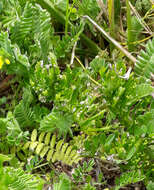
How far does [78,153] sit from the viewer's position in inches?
59.6

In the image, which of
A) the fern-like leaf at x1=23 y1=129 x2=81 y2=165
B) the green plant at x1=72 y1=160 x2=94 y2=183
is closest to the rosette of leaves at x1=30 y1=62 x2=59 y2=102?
the fern-like leaf at x1=23 y1=129 x2=81 y2=165

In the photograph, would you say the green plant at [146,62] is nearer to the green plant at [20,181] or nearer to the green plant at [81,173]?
the green plant at [81,173]

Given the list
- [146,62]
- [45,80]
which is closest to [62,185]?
[45,80]

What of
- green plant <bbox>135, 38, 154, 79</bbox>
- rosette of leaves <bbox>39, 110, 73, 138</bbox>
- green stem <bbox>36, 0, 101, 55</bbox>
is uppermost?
green stem <bbox>36, 0, 101, 55</bbox>

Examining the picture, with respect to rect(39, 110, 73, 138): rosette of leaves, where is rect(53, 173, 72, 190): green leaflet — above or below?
below

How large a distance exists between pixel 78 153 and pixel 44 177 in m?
0.23

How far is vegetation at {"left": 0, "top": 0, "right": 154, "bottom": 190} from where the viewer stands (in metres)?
1.40

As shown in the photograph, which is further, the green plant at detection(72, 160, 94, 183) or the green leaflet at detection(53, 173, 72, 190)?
the green plant at detection(72, 160, 94, 183)

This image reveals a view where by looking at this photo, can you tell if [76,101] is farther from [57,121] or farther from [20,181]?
[20,181]

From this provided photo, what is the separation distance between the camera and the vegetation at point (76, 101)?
4.58 ft

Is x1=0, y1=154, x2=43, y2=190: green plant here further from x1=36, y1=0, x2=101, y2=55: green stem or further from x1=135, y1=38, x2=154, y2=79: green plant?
x1=36, y1=0, x2=101, y2=55: green stem

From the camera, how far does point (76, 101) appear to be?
145cm

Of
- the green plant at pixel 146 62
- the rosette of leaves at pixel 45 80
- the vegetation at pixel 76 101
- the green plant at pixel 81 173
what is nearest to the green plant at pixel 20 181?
the vegetation at pixel 76 101

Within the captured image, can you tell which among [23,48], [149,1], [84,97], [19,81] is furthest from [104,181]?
[149,1]
